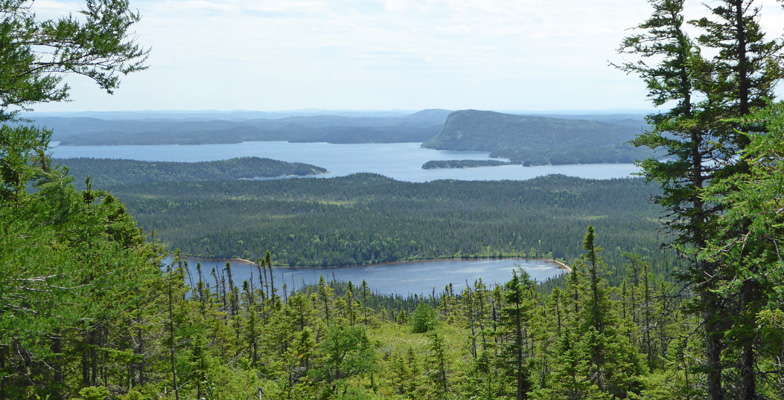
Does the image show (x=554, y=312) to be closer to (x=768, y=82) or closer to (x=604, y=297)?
(x=604, y=297)

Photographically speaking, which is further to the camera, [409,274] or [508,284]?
[409,274]

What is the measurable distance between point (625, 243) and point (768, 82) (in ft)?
642

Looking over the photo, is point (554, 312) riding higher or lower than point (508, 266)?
higher

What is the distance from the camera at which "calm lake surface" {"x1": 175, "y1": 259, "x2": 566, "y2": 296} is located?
534 ft

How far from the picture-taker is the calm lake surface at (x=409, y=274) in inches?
6403

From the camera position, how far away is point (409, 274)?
18362cm

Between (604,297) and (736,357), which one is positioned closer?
(736,357)

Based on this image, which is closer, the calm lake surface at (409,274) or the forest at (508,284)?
the forest at (508,284)

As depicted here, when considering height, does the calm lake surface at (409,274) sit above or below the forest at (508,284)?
below

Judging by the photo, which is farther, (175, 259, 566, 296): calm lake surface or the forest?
(175, 259, 566, 296): calm lake surface

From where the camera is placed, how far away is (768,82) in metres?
16.1

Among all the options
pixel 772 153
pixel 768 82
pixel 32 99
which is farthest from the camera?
pixel 768 82

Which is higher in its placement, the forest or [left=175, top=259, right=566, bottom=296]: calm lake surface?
the forest

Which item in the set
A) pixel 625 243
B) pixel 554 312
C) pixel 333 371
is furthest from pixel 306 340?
pixel 625 243
